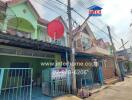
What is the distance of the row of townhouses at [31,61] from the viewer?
7.96 meters

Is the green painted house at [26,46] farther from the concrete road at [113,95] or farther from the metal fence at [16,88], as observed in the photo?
the concrete road at [113,95]

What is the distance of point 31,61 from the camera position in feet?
43.1

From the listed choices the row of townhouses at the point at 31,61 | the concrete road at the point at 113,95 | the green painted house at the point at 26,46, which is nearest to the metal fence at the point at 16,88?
the row of townhouses at the point at 31,61

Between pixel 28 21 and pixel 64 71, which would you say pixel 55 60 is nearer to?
pixel 64 71

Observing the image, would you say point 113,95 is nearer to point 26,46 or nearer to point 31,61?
point 26,46

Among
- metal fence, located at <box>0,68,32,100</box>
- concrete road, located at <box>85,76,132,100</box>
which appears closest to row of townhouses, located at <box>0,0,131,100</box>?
metal fence, located at <box>0,68,32,100</box>

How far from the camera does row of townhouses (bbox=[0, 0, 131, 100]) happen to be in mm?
7957

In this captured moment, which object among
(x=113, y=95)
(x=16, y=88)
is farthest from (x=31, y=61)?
(x=113, y=95)

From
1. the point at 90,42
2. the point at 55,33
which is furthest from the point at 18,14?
the point at 90,42

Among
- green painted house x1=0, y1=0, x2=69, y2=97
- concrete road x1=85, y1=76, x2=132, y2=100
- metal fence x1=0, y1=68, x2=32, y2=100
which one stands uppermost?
green painted house x1=0, y1=0, x2=69, y2=97

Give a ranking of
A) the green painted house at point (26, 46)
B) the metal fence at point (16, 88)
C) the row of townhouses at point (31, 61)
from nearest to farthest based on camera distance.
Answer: the metal fence at point (16, 88) → the row of townhouses at point (31, 61) → the green painted house at point (26, 46)

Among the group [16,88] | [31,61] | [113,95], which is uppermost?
[31,61]

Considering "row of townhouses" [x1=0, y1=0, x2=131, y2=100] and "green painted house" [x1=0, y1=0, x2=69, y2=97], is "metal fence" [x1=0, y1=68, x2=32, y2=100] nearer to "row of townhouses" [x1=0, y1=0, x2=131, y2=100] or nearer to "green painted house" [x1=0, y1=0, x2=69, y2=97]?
"row of townhouses" [x1=0, y1=0, x2=131, y2=100]

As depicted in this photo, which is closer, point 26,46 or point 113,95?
point 26,46
